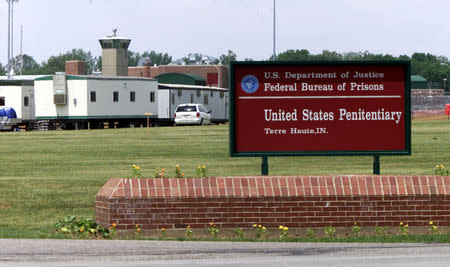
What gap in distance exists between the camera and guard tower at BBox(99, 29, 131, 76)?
90.8 m

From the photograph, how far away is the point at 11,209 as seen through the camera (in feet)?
52.9

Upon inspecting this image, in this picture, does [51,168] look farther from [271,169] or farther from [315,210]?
[315,210]

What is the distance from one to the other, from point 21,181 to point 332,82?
31.1 feet

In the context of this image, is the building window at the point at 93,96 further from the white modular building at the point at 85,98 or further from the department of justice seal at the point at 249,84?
the department of justice seal at the point at 249,84

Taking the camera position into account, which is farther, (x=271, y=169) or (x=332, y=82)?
(x=271, y=169)

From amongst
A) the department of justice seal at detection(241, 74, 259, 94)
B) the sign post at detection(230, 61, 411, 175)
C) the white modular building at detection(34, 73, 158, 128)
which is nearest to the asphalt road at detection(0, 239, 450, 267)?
→ the sign post at detection(230, 61, 411, 175)

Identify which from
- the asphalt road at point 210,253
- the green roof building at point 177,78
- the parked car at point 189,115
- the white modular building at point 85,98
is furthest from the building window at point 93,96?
the green roof building at point 177,78

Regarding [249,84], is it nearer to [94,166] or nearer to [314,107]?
[314,107]

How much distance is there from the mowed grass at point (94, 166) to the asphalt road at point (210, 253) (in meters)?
1.43

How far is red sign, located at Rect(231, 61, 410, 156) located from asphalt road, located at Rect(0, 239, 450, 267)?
6.90 ft

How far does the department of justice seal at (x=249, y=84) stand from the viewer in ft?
42.6

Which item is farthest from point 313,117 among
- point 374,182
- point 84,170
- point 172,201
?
point 84,170

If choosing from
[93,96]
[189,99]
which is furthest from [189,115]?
[189,99]

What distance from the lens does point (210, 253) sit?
10453 millimetres
